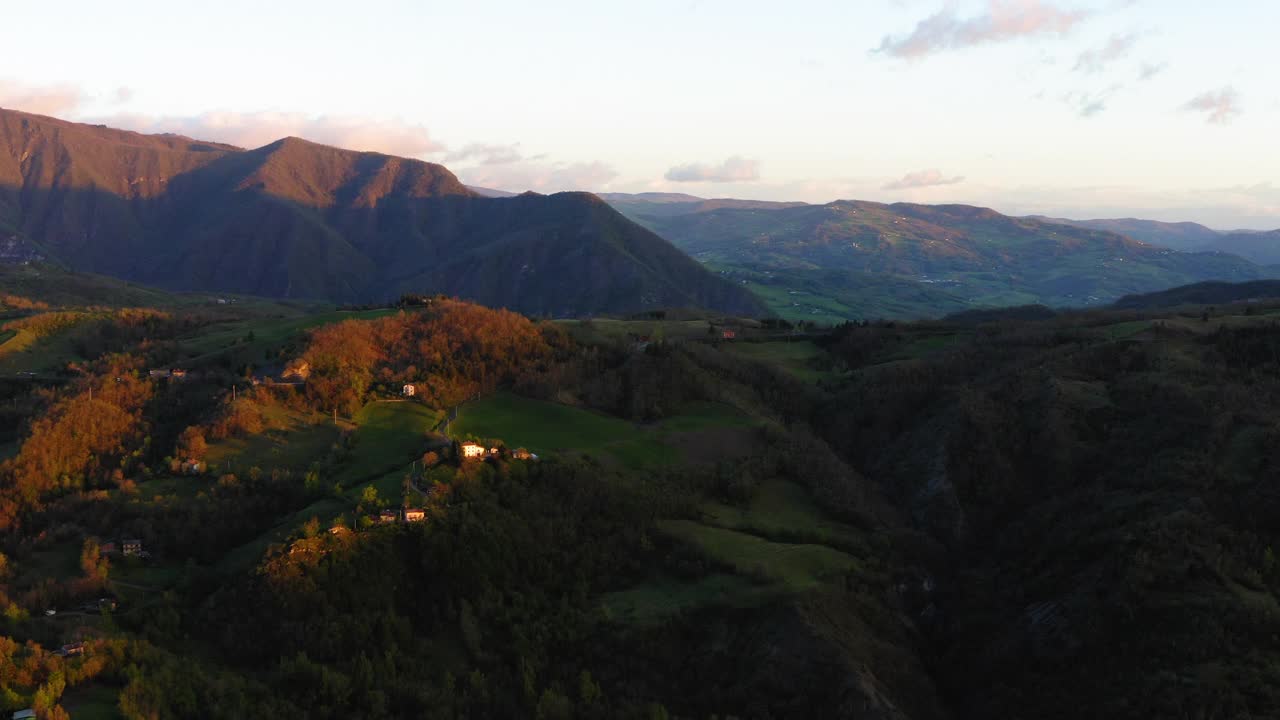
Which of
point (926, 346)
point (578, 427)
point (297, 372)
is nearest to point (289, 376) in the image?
point (297, 372)

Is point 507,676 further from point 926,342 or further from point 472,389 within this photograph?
point 926,342

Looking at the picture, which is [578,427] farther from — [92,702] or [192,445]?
[92,702]

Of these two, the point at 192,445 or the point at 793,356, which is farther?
the point at 793,356

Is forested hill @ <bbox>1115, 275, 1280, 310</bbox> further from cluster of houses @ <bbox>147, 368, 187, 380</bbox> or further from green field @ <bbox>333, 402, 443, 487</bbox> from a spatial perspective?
cluster of houses @ <bbox>147, 368, 187, 380</bbox>

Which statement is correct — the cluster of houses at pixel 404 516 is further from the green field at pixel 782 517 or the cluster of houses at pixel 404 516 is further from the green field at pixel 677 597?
the green field at pixel 782 517

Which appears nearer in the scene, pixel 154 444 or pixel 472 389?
pixel 154 444

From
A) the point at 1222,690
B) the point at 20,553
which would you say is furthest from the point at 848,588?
the point at 20,553
